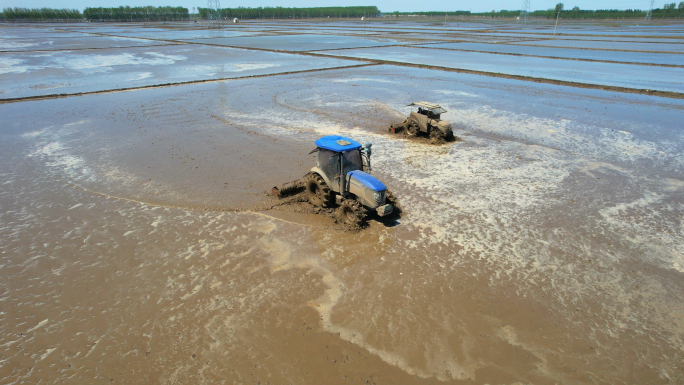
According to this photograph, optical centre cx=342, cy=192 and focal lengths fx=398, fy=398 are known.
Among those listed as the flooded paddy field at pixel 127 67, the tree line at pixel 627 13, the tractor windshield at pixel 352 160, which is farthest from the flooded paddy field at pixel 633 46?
the tree line at pixel 627 13

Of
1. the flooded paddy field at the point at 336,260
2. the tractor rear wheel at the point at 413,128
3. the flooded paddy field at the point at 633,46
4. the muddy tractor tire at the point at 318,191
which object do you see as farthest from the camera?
the flooded paddy field at the point at 633,46

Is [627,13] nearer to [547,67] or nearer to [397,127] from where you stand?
[547,67]

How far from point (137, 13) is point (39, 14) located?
1340 inches

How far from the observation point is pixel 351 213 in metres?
10.6

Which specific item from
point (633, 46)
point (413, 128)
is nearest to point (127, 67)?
point (413, 128)

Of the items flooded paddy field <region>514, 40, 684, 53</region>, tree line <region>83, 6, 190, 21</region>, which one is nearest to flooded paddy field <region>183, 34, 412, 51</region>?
flooded paddy field <region>514, 40, 684, 53</region>

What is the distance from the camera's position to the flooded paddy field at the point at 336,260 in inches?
266

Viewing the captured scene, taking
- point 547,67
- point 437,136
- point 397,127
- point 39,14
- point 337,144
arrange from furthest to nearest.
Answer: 1. point 39,14
2. point 547,67
3. point 397,127
4. point 437,136
5. point 337,144

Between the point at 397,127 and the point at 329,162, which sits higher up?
the point at 329,162

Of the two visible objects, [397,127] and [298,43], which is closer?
[397,127]

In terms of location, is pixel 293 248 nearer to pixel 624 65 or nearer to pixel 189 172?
pixel 189 172

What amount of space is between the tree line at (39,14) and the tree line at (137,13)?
37.4ft

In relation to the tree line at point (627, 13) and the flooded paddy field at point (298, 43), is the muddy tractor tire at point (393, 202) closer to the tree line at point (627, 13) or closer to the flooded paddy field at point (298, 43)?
the flooded paddy field at point (298, 43)

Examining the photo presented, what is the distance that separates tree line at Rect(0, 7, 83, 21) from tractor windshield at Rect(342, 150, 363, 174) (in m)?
185
